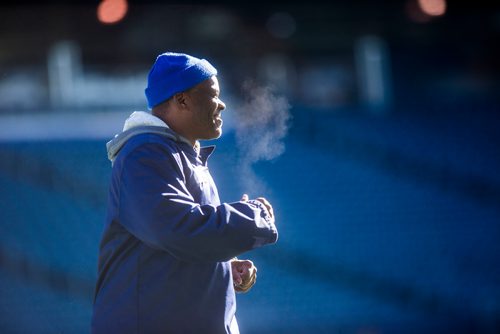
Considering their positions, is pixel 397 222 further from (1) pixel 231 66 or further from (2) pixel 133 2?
(2) pixel 133 2

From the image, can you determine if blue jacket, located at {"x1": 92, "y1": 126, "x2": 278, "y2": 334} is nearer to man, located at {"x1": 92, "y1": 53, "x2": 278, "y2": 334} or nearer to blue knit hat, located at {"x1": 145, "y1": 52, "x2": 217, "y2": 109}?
man, located at {"x1": 92, "y1": 53, "x2": 278, "y2": 334}

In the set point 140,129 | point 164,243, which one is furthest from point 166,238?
point 140,129

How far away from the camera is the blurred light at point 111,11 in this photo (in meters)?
8.58

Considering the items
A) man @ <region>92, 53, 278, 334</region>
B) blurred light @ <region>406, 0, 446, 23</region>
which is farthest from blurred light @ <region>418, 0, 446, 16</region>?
man @ <region>92, 53, 278, 334</region>

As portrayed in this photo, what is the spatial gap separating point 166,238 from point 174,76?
0.57 meters

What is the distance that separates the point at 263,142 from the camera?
149 inches

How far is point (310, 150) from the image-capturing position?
8.59m

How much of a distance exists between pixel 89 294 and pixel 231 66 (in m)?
2.71

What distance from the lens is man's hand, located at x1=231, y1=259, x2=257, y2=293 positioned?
278 cm

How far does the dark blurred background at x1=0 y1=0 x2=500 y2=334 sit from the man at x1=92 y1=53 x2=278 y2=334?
5.45 m

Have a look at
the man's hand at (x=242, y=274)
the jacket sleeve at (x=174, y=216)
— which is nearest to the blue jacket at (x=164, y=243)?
the jacket sleeve at (x=174, y=216)

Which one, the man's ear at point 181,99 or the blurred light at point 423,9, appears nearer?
the man's ear at point 181,99

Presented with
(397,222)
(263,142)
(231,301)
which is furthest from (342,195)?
(231,301)

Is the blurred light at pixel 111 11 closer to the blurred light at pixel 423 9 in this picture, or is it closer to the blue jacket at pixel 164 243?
the blurred light at pixel 423 9
